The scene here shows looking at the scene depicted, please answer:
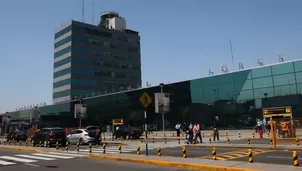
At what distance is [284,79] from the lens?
133 ft

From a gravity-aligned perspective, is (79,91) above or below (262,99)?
above

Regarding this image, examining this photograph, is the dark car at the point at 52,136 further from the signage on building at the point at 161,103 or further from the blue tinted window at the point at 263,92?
the blue tinted window at the point at 263,92

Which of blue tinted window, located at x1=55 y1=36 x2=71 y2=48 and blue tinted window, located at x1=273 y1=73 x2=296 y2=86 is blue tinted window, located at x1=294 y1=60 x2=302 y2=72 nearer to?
blue tinted window, located at x1=273 y1=73 x2=296 y2=86

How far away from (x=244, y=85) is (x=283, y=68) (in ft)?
19.9

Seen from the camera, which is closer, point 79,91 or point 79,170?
point 79,170

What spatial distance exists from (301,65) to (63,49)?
85.1 metres

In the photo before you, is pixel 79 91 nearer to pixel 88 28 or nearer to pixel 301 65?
pixel 88 28

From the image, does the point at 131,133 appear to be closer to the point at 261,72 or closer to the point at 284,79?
the point at 261,72

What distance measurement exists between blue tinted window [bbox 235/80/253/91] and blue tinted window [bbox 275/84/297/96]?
3863 mm

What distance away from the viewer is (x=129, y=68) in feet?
393

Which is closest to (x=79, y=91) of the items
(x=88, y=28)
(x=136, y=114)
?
(x=88, y=28)

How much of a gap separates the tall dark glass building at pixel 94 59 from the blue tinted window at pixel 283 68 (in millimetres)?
62982

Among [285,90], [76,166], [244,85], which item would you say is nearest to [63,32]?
[244,85]

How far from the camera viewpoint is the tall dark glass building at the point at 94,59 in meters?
103
